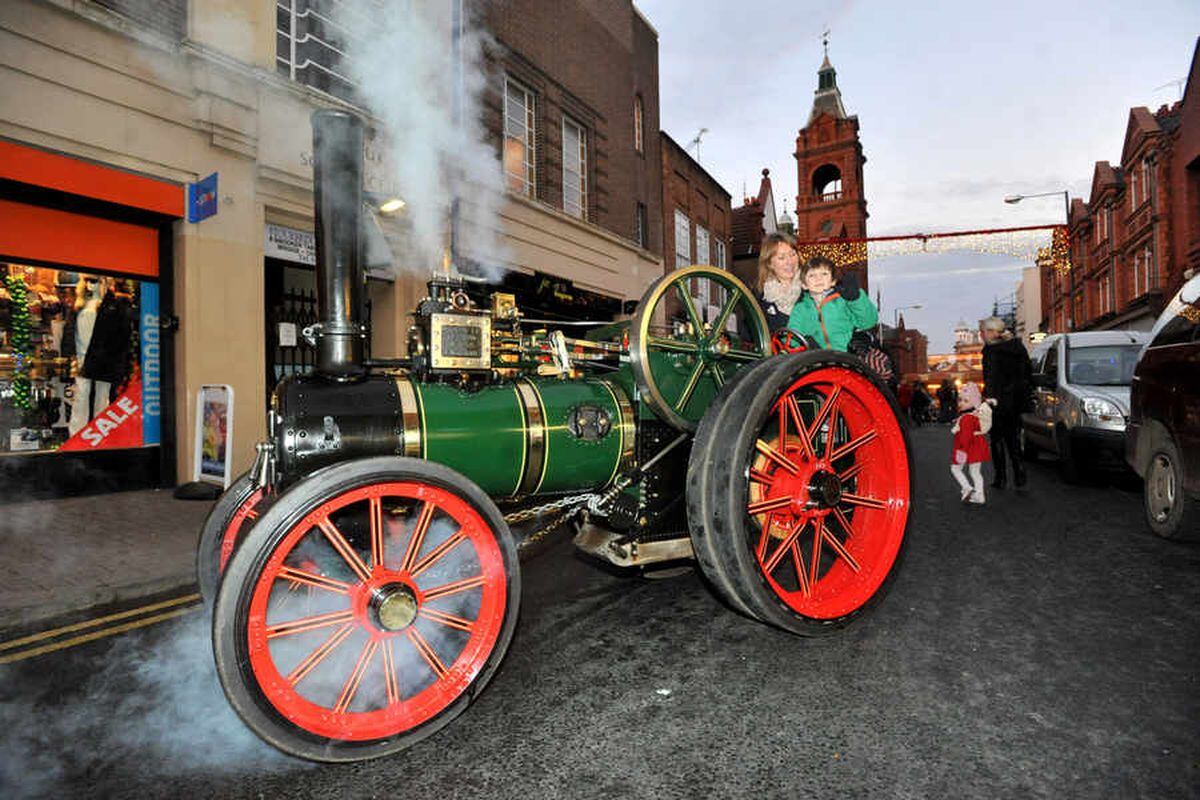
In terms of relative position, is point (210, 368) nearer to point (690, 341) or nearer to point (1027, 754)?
point (690, 341)

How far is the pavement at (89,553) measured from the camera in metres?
3.47

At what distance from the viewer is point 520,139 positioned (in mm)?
11711

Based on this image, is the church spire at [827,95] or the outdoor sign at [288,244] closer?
the outdoor sign at [288,244]

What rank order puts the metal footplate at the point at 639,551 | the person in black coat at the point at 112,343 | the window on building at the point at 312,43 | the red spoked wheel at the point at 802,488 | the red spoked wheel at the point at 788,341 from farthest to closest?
the window on building at the point at 312,43 → the person in black coat at the point at 112,343 → the red spoked wheel at the point at 788,341 → the metal footplate at the point at 639,551 → the red spoked wheel at the point at 802,488

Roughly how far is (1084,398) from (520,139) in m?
9.33

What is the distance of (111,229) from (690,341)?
6741 mm

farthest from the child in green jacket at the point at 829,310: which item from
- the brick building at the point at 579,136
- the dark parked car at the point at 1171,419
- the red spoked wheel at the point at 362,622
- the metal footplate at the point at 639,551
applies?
the brick building at the point at 579,136

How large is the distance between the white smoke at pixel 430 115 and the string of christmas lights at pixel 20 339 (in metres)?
3.63

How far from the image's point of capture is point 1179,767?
181cm

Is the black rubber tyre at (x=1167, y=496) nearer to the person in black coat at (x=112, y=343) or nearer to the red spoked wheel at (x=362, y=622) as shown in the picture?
the red spoked wheel at (x=362, y=622)

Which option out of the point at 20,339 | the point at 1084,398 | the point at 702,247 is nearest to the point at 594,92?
the point at 702,247

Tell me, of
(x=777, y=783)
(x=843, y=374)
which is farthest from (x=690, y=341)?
(x=777, y=783)

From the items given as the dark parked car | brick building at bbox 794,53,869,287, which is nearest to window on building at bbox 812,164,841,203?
brick building at bbox 794,53,869,287

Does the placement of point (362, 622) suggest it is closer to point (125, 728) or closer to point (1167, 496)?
point (125, 728)
